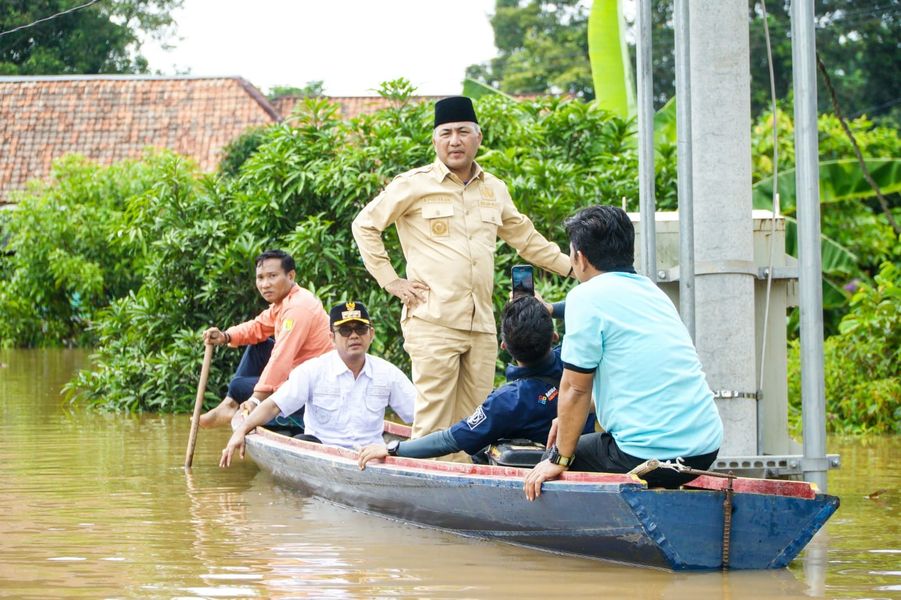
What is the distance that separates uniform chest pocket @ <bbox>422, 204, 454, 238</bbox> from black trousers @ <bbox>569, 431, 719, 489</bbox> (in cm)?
183

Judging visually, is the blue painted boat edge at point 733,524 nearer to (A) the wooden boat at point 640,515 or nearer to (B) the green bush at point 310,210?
(A) the wooden boat at point 640,515

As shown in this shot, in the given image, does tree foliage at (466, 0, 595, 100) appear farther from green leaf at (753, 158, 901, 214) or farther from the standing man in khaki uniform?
the standing man in khaki uniform

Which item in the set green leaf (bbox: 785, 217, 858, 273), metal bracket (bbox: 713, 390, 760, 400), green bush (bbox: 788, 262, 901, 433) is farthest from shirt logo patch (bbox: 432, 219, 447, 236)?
green leaf (bbox: 785, 217, 858, 273)

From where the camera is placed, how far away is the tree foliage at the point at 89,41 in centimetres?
2858

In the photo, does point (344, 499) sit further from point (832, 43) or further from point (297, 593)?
point (832, 43)

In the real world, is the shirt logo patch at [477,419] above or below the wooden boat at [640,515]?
above

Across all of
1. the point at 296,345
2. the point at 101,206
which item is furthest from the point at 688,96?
the point at 101,206

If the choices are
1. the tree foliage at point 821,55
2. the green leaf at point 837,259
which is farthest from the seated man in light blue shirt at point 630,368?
the tree foliage at point 821,55

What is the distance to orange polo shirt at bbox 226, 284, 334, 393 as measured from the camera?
8508 mm

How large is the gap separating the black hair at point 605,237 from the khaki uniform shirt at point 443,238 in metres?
1.73

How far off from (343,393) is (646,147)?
237cm

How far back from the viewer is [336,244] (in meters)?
11.8

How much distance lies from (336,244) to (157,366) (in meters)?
2.16

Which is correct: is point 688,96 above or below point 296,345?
above
